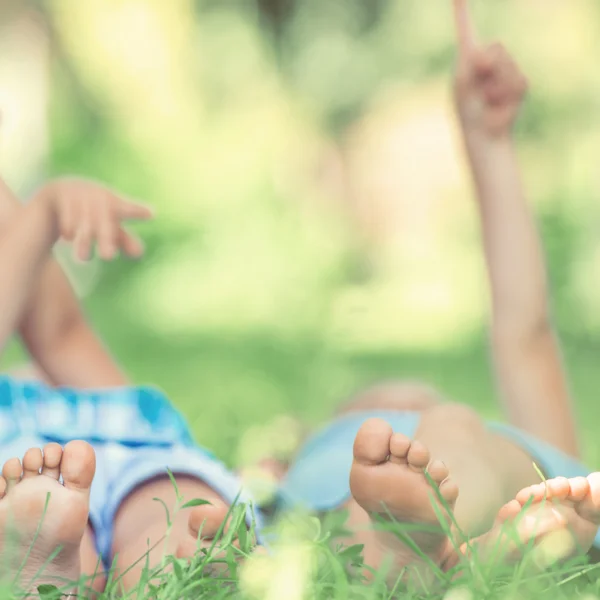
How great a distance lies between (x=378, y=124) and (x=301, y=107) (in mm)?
410

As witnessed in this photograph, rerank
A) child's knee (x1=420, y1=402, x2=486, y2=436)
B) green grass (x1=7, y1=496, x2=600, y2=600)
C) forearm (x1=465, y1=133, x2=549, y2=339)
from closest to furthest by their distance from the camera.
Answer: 1. green grass (x1=7, y1=496, x2=600, y2=600)
2. child's knee (x1=420, y1=402, x2=486, y2=436)
3. forearm (x1=465, y1=133, x2=549, y2=339)

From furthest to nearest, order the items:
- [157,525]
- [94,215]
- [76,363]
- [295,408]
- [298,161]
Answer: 1. [298,161]
2. [295,408]
3. [76,363]
4. [94,215]
5. [157,525]

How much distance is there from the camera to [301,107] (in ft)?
16.0

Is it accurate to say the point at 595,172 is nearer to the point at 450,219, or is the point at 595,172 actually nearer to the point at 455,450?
the point at 450,219

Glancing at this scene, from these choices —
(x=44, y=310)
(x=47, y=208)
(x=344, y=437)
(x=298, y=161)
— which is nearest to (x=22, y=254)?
(x=47, y=208)

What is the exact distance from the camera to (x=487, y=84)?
1.53 metres

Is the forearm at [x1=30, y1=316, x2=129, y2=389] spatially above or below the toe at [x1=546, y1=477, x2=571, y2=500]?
above

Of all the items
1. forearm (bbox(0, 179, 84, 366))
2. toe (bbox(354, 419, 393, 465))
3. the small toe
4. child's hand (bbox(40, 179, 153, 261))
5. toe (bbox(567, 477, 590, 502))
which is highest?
child's hand (bbox(40, 179, 153, 261))

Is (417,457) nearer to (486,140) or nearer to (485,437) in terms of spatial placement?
(485,437)

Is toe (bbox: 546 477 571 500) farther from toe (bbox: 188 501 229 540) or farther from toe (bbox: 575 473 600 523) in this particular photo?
toe (bbox: 188 501 229 540)

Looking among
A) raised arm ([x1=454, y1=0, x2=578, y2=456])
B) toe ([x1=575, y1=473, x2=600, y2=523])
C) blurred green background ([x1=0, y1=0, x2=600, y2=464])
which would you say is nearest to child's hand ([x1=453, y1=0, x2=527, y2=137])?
raised arm ([x1=454, y1=0, x2=578, y2=456])

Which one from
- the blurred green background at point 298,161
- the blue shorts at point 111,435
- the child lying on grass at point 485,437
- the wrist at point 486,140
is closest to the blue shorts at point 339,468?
the child lying on grass at point 485,437

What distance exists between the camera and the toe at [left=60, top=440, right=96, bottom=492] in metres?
0.81

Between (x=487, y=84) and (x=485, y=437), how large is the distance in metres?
0.66
